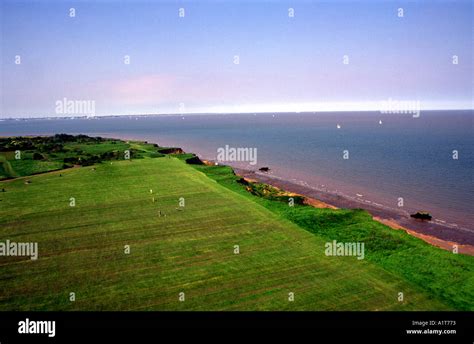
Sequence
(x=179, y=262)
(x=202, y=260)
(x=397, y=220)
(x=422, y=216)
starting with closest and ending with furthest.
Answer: (x=179, y=262)
(x=202, y=260)
(x=397, y=220)
(x=422, y=216)

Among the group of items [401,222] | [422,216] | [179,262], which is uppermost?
[179,262]

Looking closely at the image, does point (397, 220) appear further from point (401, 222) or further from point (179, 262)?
point (179, 262)

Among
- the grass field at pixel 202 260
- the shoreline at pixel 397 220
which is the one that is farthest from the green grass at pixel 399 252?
the shoreline at pixel 397 220

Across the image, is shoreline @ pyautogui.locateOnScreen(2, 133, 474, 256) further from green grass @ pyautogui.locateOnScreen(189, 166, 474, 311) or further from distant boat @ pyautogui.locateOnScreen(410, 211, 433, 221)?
green grass @ pyautogui.locateOnScreen(189, 166, 474, 311)

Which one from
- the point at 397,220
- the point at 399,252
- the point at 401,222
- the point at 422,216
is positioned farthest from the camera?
the point at 422,216

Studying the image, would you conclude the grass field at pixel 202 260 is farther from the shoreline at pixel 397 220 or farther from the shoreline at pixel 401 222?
the shoreline at pixel 397 220

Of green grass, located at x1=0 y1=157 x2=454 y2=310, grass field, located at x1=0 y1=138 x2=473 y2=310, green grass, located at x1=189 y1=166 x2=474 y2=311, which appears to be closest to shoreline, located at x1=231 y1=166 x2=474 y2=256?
green grass, located at x1=189 y1=166 x2=474 y2=311

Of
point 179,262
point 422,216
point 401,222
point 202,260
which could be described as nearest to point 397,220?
point 401,222
